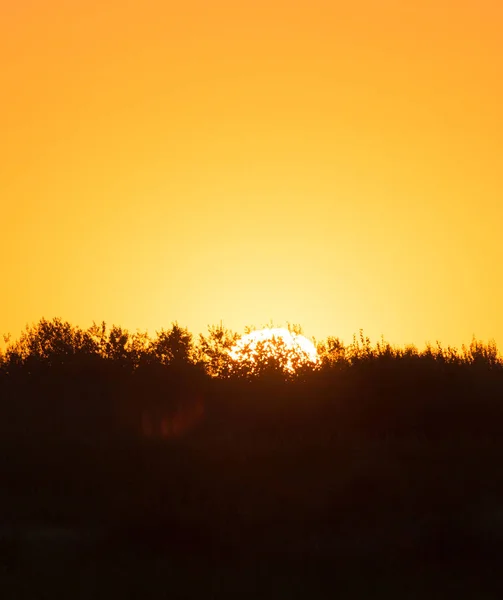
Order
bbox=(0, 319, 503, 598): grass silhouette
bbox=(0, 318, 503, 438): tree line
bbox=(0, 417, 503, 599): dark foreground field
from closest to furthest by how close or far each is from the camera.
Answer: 1. bbox=(0, 417, 503, 599): dark foreground field
2. bbox=(0, 319, 503, 598): grass silhouette
3. bbox=(0, 318, 503, 438): tree line

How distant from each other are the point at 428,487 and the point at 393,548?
4.25 m

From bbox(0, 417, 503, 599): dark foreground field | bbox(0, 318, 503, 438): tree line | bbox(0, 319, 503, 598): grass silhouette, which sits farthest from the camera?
bbox(0, 318, 503, 438): tree line

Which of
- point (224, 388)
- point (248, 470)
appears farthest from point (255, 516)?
point (224, 388)

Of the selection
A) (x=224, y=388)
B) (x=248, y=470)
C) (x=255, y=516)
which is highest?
(x=224, y=388)

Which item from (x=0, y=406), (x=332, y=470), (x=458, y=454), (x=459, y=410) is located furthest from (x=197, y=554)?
(x=0, y=406)

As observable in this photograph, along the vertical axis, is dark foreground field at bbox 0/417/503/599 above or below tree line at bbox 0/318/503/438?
below

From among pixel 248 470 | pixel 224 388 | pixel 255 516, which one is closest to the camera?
pixel 255 516

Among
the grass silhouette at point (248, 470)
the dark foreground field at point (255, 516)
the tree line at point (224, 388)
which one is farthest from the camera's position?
the tree line at point (224, 388)

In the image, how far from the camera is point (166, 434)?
1345 inches

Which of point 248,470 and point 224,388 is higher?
point 224,388

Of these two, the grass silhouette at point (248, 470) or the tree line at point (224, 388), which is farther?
the tree line at point (224, 388)

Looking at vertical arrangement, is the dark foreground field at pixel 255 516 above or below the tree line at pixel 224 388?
below

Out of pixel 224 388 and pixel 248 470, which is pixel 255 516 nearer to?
pixel 248 470

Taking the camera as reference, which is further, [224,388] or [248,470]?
[224,388]
